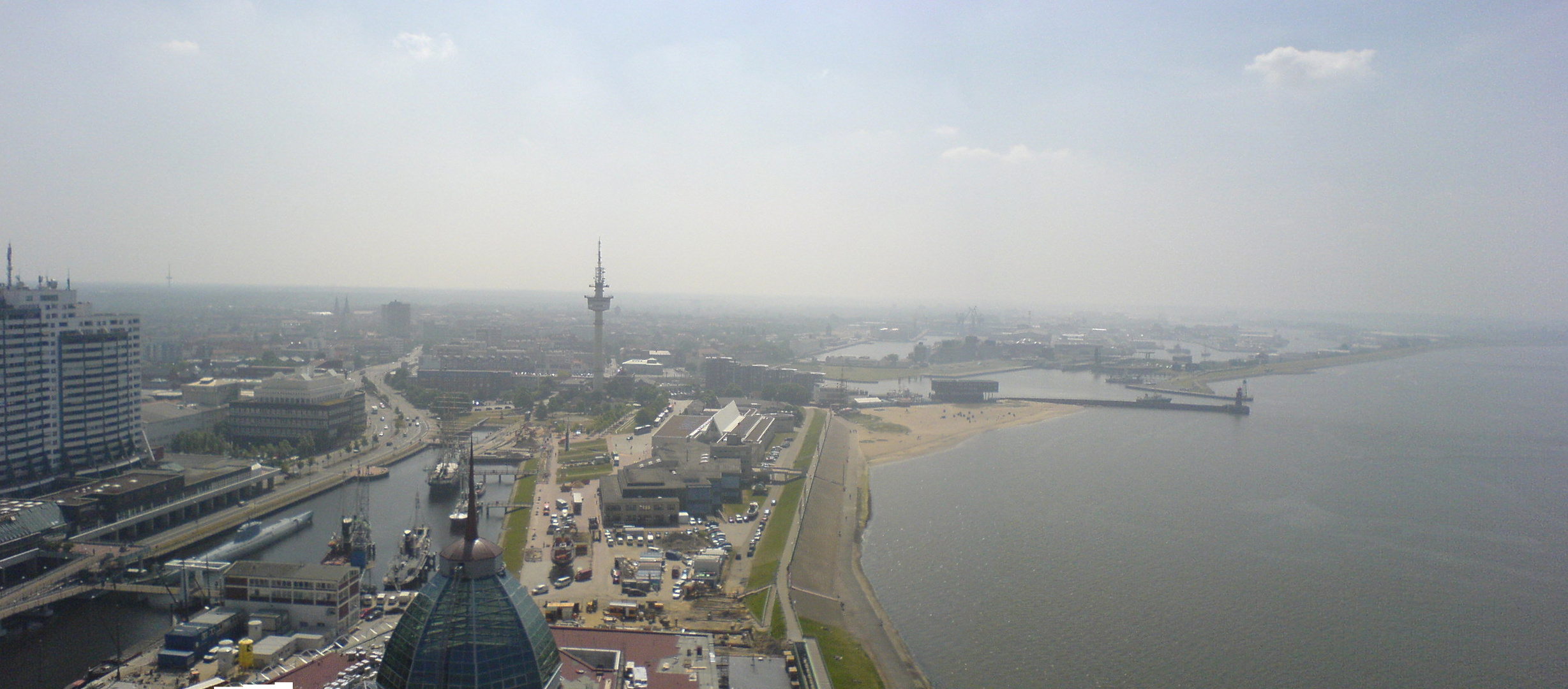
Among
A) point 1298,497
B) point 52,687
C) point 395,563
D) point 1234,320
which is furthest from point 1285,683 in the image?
point 1234,320

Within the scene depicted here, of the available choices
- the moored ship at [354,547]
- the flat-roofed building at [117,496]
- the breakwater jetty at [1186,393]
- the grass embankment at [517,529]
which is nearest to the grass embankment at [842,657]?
the grass embankment at [517,529]

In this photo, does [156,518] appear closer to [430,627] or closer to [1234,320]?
[430,627]

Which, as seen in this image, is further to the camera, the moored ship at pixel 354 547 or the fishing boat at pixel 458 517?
the fishing boat at pixel 458 517

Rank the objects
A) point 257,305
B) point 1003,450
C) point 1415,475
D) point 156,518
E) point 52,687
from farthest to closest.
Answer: point 257,305 → point 1003,450 → point 1415,475 → point 156,518 → point 52,687

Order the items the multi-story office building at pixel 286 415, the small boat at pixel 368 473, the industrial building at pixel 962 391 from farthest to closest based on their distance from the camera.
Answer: the industrial building at pixel 962 391 < the multi-story office building at pixel 286 415 < the small boat at pixel 368 473

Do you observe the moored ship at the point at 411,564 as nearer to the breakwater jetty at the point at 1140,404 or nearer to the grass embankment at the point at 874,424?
the grass embankment at the point at 874,424

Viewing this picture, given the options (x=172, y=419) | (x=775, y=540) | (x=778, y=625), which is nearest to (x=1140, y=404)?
(x=775, y=540)

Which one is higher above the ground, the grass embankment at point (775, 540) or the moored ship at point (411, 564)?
the grass embankment at point (775, 540)
